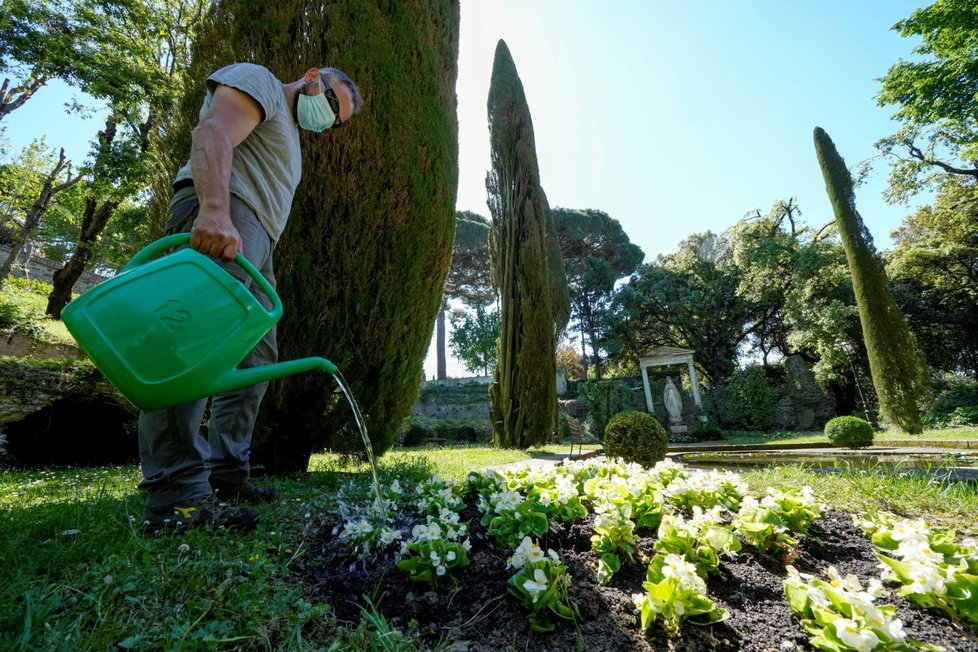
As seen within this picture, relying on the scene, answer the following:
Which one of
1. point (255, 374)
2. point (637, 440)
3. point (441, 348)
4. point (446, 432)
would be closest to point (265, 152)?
point (255, 374)

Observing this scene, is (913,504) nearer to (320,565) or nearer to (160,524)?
(320,565)

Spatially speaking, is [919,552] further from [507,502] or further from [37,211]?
[37,211]

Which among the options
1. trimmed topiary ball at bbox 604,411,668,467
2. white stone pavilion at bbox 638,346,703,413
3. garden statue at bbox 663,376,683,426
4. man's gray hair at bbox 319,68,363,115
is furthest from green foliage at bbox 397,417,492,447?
man's gray hair at bbox 319,68,363,115

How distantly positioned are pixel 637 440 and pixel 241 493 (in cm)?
422

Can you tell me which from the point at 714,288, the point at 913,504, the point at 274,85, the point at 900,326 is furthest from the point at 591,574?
the point at 714,288

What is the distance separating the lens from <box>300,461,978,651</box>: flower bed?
1121mm

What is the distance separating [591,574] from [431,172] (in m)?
2.96

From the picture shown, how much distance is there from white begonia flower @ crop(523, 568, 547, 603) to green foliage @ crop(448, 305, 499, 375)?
25.1m

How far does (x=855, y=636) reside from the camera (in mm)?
933

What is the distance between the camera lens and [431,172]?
3.44 m

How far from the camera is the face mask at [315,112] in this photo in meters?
2.07

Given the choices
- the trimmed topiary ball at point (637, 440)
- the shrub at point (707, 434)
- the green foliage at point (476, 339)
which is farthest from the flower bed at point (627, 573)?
the green foliage at point (476, 339)

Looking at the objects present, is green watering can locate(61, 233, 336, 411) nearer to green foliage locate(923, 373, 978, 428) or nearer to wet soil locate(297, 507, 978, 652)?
wet soil locate(297, 507, 978, 652)

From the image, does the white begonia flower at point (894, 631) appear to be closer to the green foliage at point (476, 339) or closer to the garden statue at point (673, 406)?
the garden statue at point (673, 406)
